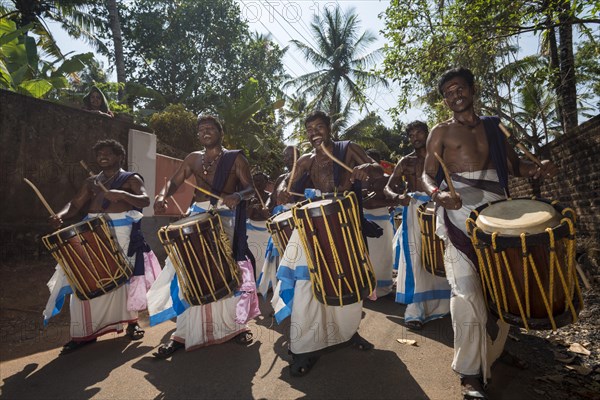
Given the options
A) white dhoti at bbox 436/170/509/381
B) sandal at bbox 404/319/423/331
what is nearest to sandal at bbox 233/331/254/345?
sandal at bbox 404/319/423/331

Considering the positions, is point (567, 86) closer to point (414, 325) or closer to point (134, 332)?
point (414, 325)

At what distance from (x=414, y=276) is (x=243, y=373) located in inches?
86.5

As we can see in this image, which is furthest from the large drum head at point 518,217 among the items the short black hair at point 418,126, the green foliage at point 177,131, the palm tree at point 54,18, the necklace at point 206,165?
the palm tree at point 54,18

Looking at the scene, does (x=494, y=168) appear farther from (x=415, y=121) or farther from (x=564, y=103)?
(x=564, y=103)

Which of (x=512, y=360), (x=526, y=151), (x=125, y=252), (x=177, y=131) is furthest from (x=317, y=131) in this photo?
(x=177, y=131)

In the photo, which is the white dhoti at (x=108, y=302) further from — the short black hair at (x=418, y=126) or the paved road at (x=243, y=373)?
the short black hair at (x=418, y=126)

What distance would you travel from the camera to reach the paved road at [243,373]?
2613mm

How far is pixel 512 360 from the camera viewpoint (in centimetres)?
288

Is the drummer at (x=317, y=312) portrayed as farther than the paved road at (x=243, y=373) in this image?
Yes

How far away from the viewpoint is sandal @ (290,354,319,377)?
2883mm

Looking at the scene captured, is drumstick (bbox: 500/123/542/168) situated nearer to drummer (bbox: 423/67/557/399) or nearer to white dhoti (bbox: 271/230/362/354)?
drummer (bbox: 423/67/557/399)

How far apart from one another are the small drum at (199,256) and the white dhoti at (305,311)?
569mm

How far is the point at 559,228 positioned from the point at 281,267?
1.97m

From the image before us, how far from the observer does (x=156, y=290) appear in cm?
365
